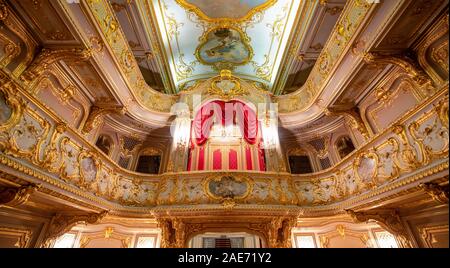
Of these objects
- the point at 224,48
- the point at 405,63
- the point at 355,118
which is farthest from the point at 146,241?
the point at 405,63

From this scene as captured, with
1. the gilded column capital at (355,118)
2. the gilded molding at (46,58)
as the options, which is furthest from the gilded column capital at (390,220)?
the gilded molding at (46,58)

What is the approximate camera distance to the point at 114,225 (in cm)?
566

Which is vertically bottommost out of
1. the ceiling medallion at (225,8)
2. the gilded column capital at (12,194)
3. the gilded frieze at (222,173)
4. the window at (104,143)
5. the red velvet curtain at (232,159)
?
the gilded column capital at (12,194)

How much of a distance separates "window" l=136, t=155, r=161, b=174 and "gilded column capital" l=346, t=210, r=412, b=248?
20.8ft

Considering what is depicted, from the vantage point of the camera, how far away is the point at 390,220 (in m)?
3.75

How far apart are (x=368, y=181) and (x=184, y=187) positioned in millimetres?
4568

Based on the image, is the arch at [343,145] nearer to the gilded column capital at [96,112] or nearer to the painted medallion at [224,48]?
the painted medallion at [224,48]

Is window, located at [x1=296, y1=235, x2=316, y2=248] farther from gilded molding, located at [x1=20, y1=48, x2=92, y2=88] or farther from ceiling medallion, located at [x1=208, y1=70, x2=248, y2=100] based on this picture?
gilded molding, located at [x1=20, y1=48, x2=92, y2=88]

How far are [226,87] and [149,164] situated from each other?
4276 millimetres

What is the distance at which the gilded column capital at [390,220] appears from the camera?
3.45 m

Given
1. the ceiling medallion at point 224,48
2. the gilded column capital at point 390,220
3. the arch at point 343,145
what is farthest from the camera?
the ceiling medallion at point 224,48

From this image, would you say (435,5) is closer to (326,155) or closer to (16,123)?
(326,155)

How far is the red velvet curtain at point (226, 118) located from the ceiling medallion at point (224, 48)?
251cm

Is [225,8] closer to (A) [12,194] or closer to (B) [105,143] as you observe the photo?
(B) [105,143]
